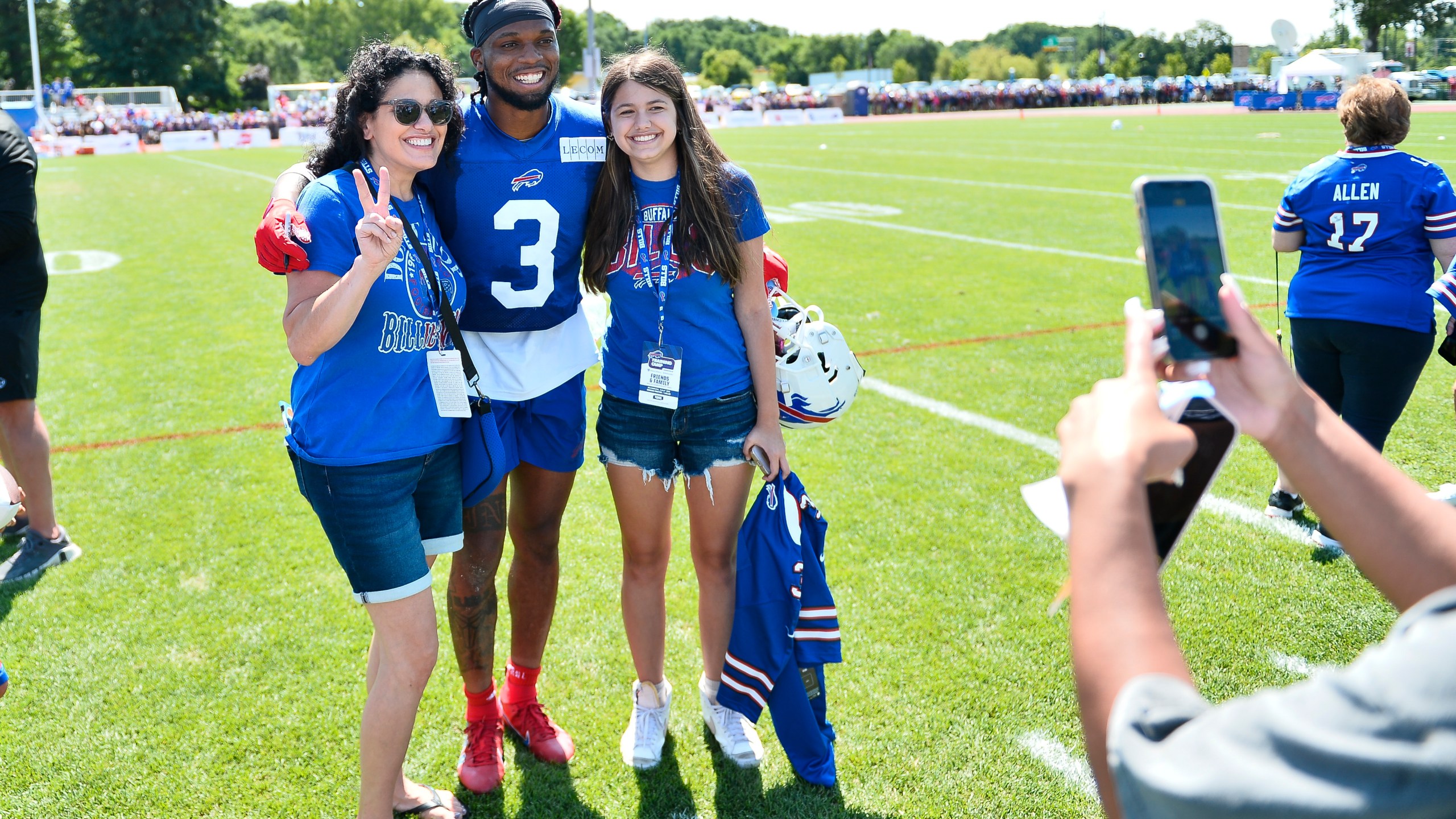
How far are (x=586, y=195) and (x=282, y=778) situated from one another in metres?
1.95

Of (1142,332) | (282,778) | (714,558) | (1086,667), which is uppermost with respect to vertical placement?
(1142,332)

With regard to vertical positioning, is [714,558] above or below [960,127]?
below

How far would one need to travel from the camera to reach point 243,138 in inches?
1511

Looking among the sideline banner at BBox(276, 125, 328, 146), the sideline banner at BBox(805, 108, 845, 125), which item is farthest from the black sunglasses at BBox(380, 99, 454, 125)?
the sideline banner at BBox(805, 108, 845, 125)

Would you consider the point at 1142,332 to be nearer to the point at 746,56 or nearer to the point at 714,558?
the point at 714,558

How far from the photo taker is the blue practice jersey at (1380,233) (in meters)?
4.23

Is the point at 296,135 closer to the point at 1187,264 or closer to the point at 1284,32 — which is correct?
the point at 1284,32

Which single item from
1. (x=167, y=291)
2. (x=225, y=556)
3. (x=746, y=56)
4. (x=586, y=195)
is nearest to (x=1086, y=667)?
(x=586, y=195)

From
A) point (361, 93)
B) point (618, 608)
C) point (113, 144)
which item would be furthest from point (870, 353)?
point (113, 144)

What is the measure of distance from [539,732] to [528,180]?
5.52 feet

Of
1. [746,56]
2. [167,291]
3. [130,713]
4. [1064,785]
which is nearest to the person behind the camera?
[1064,785]

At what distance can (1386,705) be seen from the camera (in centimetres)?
79

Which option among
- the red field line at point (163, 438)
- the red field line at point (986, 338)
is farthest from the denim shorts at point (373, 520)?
the red field line at point (986, 338)

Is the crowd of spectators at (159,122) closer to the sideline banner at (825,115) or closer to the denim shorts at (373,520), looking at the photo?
the sideline banner at (825,115)
